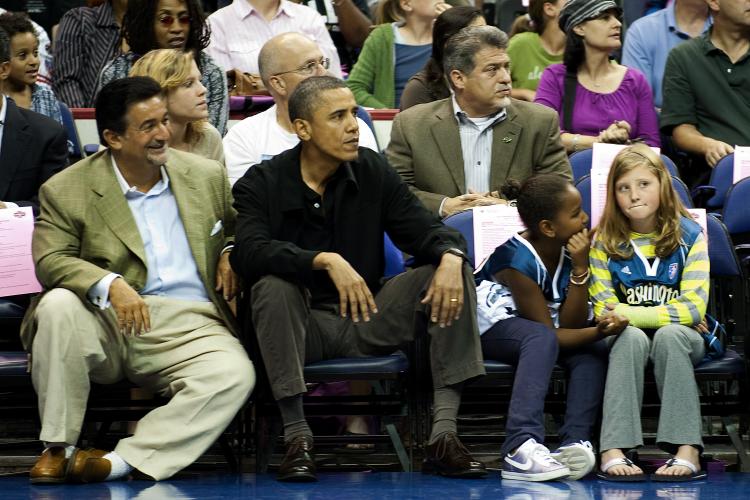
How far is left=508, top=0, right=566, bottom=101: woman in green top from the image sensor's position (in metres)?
8.59

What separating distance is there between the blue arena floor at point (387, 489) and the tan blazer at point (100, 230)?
2.19 ft

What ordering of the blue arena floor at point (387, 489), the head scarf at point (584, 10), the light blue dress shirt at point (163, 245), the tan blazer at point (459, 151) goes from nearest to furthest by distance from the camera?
the blue arena floor at point (387, 489)
the light blue dress shirt at point (163, 245)
the tan blazer at point (459, 151)
the head scarf at point (584, 10)

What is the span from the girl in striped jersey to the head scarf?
1.97m

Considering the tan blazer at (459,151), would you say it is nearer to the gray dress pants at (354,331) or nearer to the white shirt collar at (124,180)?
Answer: the gray dress pants at (354,331)

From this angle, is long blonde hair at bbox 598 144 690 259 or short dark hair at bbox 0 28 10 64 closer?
long blonde hair at bbox 598 144 690 259

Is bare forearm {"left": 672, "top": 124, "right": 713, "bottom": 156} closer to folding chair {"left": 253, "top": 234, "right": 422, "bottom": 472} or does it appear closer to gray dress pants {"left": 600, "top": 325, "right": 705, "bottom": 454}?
gray dress pants {"left": 600, "top": 325, "right": 705, "bottom": 454}

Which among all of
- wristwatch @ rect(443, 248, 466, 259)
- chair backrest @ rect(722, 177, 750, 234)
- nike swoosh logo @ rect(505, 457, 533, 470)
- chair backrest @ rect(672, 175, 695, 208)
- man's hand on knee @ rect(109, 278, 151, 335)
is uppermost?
chair backrest @ rect(672, 175, 695, 208)

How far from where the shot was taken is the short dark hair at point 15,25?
24.6 feet

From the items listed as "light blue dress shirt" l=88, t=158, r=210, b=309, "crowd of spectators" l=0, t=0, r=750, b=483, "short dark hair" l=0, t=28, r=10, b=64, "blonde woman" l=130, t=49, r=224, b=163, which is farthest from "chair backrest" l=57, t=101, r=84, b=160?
"light blue dress shirt" l=88, t=158, r=210, b=309

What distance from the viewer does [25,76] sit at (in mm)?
7418

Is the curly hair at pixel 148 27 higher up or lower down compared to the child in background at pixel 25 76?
higher up

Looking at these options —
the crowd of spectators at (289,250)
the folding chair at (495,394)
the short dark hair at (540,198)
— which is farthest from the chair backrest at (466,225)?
the short dark hair at (540,198)

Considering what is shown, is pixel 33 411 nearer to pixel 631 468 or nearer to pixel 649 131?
pixel 631 468

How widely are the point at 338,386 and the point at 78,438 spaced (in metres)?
1.38
